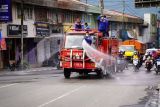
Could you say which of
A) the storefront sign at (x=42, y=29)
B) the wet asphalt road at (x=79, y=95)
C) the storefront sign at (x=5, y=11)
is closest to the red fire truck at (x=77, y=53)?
the wet asphalt road at (x=79, y=95)

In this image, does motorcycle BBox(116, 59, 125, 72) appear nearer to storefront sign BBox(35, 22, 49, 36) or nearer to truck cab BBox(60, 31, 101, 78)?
truck cab BBox(60, 31, 101, 78)

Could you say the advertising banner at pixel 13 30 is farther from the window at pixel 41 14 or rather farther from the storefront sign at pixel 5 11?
the window at pixel 41 14

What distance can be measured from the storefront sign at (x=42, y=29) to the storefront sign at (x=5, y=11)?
6865mm

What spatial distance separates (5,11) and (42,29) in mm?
9008

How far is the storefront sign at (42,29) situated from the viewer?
155 ft

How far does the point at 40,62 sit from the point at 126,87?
29315 millimetres

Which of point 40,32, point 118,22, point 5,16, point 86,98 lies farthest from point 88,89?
point 118,22

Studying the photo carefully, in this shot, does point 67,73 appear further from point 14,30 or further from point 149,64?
point 14,30

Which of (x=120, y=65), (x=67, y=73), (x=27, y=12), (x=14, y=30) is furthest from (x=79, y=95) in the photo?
(x=27, y=12)

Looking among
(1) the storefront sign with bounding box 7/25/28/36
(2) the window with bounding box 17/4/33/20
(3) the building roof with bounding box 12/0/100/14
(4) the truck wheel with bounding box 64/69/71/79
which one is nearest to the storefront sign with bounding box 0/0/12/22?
(1) the storefront sign with bounding box 7/25/28/36

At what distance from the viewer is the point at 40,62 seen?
4972 centimetres

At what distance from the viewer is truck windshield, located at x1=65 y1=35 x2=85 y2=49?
2595 centimetres

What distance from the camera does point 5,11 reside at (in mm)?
40156

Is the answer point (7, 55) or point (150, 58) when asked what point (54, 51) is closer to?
point (7, 55)
